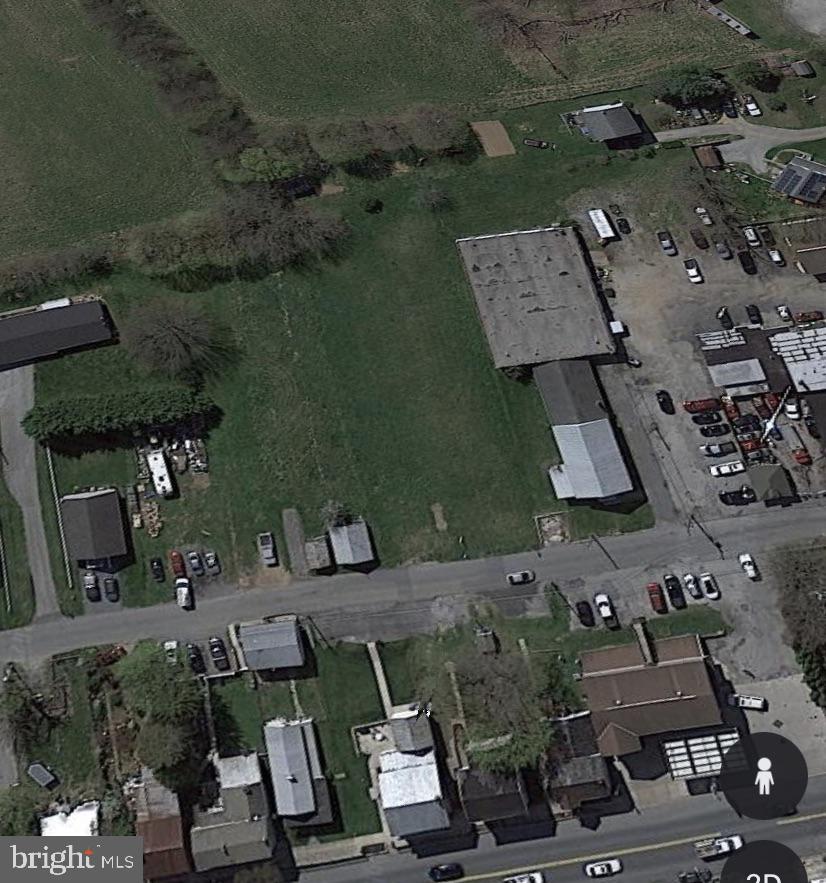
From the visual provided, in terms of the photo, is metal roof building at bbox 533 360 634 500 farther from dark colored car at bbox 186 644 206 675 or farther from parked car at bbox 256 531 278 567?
dark colored car at bbox 186 644 206 675

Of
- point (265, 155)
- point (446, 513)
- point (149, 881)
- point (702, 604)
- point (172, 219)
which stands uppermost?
point (265, 155)

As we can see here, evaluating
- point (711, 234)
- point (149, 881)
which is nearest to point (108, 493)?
point (149, 881)

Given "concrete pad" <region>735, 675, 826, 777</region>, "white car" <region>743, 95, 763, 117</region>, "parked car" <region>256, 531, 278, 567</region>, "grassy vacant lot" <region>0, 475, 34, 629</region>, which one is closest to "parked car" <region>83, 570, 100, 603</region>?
"grassy vacant lot" <region>0, 475, 34, 629</region>

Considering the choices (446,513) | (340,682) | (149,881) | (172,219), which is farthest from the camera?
(172,219)

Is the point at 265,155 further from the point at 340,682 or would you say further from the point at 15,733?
the point at 15,733

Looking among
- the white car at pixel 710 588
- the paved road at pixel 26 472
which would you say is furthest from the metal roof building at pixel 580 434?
the paved road at pixel 26 472

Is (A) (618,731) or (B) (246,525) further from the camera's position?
(B) (246,525)

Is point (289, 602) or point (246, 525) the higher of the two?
point (246, 525)
